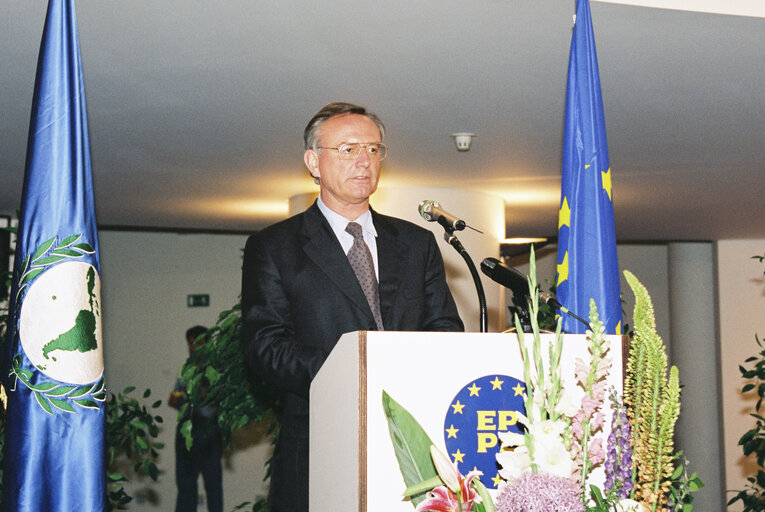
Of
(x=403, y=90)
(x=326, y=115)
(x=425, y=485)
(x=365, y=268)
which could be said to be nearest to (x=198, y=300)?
(x=403, y=90)

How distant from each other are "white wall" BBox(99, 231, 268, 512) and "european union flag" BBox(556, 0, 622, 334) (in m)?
6.84

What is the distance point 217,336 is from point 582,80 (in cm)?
317

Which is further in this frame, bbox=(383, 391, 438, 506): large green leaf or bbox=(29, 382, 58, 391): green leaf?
bbox=(29, 382, 58, 391): green leaf

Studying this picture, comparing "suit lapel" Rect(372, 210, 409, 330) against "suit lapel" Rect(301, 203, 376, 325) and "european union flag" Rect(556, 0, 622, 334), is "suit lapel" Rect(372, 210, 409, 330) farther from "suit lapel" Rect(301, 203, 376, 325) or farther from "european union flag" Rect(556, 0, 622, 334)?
"european union flag" Rect(556, 0, 622, 334)

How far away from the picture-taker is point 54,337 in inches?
94.0

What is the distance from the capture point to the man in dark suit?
81.0 inches

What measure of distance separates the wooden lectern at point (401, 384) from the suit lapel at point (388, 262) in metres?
0.71

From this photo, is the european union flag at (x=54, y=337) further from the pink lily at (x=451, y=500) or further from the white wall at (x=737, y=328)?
the white wall at (x=737, y=328)

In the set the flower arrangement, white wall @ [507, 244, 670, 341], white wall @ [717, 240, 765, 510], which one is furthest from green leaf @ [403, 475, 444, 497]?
white wall @ [507, 244, 670, 341]

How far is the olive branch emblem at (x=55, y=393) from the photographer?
2385mm

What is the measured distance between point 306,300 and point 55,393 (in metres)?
0.77

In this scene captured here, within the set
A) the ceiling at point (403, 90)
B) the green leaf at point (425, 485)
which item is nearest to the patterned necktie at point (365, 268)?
Answer: the green leaf at point (425, 485)

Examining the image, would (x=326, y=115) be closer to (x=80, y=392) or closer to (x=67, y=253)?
(x=67, y=253)

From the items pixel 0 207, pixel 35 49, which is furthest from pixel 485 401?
pixel 0 207
